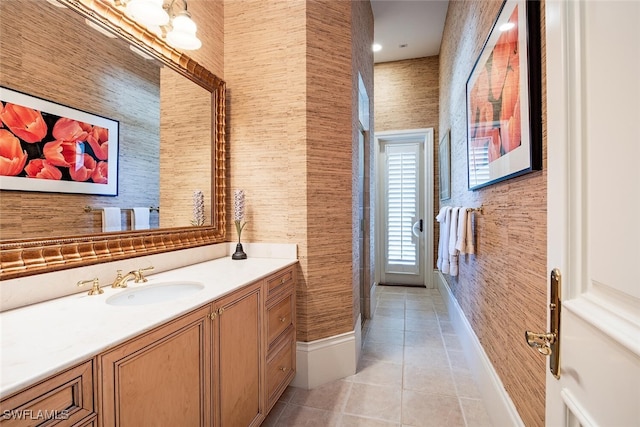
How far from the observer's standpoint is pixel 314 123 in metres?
1.96

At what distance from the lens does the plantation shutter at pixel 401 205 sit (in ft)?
14.3

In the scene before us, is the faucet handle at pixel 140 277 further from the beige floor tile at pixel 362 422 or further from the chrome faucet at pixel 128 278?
the beige floor tile at pixel 362 422

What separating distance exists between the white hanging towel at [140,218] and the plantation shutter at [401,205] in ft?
11.4

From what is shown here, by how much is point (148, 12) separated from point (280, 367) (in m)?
1.96

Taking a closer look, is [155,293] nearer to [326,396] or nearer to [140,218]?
[140,218]

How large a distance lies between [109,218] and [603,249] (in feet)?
5.42

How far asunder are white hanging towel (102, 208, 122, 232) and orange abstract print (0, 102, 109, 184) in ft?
0.45

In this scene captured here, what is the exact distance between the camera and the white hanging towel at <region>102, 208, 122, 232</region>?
1.32m

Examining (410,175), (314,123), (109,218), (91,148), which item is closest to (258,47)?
(314,123)

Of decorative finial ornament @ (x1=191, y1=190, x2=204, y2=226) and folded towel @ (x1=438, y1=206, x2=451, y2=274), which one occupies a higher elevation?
decorative finial ornament @ (x1=191, y1=190, x2=204, y2=226)

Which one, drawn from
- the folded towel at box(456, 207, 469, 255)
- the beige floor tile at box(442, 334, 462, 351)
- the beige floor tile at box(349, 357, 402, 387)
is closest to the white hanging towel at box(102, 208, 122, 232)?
the beige floor tile at box(349, 357, 402, 387)

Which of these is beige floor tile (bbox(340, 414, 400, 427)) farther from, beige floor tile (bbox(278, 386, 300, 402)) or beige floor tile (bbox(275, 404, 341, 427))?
beige floor tile (bbox(278, 386, 300, 402))

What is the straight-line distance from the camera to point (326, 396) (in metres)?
1.88

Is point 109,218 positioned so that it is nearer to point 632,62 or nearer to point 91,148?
point 91,148
